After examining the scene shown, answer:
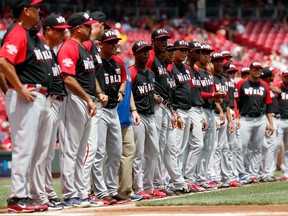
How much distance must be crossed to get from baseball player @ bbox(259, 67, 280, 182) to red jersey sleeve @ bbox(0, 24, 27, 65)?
841cm

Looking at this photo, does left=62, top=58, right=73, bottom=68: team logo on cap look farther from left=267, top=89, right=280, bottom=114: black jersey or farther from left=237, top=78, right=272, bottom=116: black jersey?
left=267, top=89, right=280, bottom=114: black jersey

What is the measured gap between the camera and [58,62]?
31.6 feet

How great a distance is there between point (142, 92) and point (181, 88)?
1424mm

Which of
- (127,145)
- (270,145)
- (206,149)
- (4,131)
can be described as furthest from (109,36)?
(4,131)

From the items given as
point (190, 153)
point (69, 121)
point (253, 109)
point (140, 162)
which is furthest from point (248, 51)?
point (69, 121)

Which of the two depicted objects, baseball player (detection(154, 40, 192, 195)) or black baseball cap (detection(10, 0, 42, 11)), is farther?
baseball player (detection(154, 40, 192, 195))

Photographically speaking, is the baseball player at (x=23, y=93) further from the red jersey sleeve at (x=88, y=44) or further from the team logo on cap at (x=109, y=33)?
the team logo on cap at (x=109, y=33)

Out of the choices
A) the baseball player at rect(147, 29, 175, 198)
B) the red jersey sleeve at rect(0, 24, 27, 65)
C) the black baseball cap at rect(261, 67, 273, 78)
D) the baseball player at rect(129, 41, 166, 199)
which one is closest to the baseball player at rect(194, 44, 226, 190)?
the baseball player at rect(147, 29, 175, 198)

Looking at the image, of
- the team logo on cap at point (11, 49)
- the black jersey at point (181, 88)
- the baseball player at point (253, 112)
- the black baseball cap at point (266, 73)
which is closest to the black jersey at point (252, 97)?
the baseball player at point (253, 112)

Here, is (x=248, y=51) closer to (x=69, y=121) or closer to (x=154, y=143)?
(x=154, y=143)

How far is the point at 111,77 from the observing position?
10695 millimetres

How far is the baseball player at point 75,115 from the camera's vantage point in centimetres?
948

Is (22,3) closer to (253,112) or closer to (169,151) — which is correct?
(169,151)

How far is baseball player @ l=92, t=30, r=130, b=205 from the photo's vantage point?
1039 centimetres
